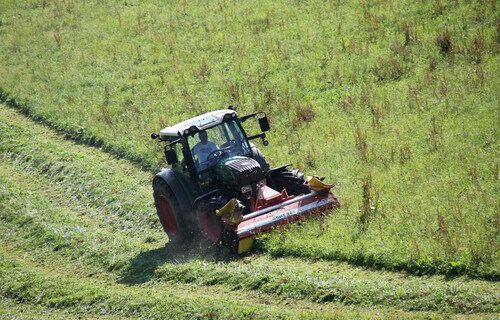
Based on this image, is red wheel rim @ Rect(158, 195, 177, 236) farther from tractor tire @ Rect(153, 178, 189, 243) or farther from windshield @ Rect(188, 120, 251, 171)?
windshield @ Rect(188, 120, 251, 171)

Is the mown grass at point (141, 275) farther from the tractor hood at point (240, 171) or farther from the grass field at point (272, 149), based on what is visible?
the tractor hood at point (240, 171)

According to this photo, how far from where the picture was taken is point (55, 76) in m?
21.7

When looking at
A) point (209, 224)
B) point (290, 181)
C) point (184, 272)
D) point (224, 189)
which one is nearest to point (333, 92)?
point (290, 181)

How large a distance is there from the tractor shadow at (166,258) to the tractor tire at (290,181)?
70.8 inches

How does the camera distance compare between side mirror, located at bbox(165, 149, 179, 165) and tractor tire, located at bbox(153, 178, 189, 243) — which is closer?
side mirror, located at bbox(165, 149, 179, 165)

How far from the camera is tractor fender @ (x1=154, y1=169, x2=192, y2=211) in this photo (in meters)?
10.1

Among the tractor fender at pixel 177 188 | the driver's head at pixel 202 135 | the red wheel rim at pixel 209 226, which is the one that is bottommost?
the red wheel rim at pixel 209 226

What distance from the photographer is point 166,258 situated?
9.93 meters

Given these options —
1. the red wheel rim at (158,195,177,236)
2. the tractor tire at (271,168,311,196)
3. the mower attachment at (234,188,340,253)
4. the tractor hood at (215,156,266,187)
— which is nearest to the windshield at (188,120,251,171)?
the tractor hood at (215,156,266,187)

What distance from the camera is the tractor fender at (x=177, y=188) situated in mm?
10086

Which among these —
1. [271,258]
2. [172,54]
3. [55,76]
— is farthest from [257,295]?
[55,76]

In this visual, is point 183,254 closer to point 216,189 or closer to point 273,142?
point 216,189

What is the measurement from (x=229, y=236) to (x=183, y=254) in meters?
1.30

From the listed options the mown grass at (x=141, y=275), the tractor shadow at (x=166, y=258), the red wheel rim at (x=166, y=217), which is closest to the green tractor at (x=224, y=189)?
the red wheel rim at (x=166, y=217)
